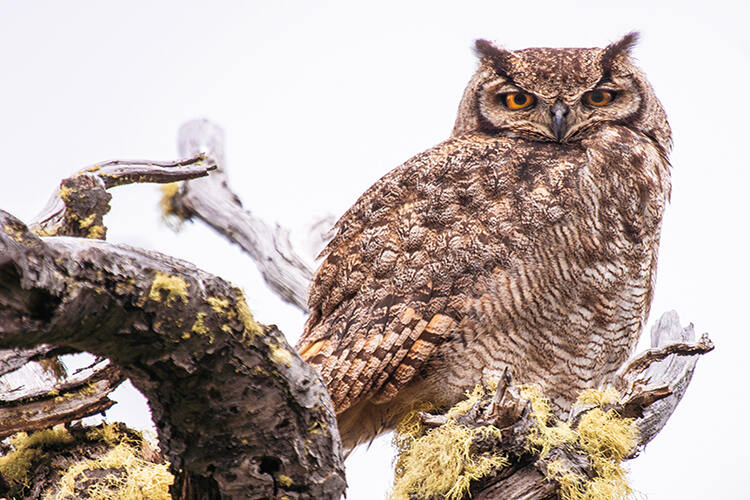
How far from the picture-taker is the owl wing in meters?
2.60

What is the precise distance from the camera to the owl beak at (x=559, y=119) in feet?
9.75

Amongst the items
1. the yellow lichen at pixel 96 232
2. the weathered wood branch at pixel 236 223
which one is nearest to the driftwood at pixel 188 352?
the yellow lichen at pixel 96 232

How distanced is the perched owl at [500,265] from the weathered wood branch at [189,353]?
3.61 feet

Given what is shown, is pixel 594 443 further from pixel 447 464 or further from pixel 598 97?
pixel 598 97

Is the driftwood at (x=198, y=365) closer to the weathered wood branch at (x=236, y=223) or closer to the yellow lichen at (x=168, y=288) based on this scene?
the yellow lichen at (x=168, y=288)

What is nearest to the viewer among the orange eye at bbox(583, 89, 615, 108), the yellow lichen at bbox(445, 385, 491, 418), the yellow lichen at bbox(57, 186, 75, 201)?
the yellow lichen at bbox(445, 385, 491, 418)

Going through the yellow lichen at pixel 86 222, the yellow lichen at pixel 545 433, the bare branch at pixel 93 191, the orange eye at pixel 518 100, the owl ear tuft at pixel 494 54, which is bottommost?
the yellow lichen at pixel 545 433

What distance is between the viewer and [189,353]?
132 centimetres

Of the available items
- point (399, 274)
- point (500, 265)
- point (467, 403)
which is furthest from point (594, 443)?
point (399, 274)

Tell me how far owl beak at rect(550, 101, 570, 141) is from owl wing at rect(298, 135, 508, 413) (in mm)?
365

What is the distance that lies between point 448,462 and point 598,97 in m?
1.81

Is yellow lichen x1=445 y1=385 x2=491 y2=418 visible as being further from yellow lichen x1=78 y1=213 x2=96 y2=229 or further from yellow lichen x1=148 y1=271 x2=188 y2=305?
yellow lichen x1=78 y1=213 x2=96 y2=229

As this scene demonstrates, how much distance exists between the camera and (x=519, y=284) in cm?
264

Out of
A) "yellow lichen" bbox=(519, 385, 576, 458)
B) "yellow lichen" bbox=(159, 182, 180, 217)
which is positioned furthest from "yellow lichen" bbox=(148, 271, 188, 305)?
"yellow lichen" bbox=(159, 182, 180, 217)
